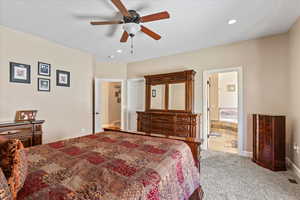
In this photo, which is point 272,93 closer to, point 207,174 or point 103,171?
point 207,174

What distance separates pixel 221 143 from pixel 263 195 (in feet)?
7.73

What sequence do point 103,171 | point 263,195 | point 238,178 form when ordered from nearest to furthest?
point 103,171, point 263,195, point 238,178

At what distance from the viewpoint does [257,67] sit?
3098mm

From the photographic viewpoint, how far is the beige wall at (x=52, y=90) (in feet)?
8.82

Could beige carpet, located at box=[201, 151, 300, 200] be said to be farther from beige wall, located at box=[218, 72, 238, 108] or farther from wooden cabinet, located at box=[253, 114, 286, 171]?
beige wall, located at box=[218, 72, 238, 108]

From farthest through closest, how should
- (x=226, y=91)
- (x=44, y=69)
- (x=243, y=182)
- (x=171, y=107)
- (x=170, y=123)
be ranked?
(x=226, y=91) → (x=171, y=107) → (x=170, y=123) → (x=44, y=69) → (x=243, y=182)

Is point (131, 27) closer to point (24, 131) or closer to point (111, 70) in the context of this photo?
point (24, 131)

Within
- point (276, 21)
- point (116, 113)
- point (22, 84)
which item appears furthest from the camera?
point (116, 113)

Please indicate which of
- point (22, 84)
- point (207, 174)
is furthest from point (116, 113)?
point (207, 174)

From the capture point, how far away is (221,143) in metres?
4.13

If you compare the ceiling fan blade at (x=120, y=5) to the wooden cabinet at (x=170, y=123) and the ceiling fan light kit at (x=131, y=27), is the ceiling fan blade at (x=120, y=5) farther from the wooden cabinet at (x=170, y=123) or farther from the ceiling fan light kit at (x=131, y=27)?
the wooden cabinet at (x=170, y=123)

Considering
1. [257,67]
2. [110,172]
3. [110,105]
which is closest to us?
[110,172]

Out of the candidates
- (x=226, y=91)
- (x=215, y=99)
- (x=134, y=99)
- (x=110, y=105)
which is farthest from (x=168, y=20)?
(x=226, y=91)

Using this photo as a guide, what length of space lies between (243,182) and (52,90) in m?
4.23
